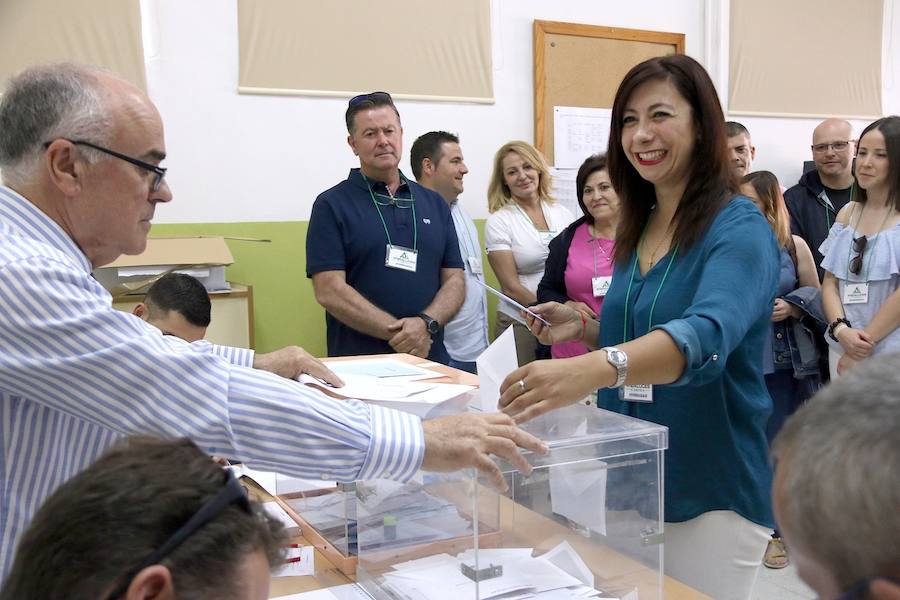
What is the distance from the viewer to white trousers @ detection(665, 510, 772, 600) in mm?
1555

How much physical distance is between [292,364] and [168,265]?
75.5 inches

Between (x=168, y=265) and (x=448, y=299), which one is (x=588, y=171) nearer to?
(x=448, y=299)

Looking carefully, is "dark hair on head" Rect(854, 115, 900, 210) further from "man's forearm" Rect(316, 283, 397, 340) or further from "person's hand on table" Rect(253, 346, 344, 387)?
"person's hand on table" Rect(253, 346, 344, 387)

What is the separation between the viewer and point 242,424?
3.61 feet

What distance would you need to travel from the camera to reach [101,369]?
3.46 feet

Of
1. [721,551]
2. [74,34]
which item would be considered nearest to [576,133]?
[74,34]

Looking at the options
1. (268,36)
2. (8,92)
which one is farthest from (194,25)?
(8,92)

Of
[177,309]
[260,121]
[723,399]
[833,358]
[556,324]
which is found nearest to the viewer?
[723,399]

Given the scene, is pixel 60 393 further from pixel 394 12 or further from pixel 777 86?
pixel 777 86

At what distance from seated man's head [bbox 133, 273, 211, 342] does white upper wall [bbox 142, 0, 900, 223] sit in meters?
1.48

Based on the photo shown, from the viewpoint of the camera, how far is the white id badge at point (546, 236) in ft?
13.7

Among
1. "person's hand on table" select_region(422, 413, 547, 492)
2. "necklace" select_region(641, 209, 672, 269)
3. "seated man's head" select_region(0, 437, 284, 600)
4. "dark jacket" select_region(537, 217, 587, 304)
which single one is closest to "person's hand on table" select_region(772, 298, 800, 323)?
"dark jacket" select_region(537, 217, 587, 304)

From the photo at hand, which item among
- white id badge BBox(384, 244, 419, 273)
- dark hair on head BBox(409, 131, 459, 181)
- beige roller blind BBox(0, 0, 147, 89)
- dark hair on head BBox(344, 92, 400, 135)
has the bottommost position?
white id badge BBox(384, 244, 419, 273)

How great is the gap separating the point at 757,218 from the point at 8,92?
1.29 metres
